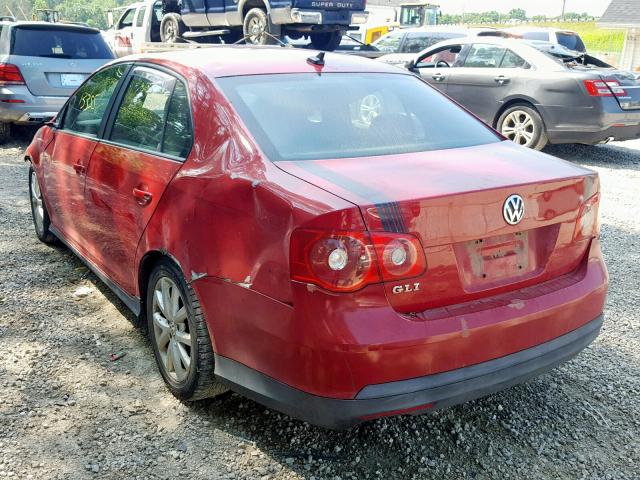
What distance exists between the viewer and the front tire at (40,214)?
5.08 m

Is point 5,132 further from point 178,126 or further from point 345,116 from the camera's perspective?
point 345,116

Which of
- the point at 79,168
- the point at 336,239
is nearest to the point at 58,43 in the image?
the point at 79,168

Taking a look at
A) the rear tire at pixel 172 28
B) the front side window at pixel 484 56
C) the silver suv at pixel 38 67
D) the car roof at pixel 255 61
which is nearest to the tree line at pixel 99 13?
the rear tire at pixel 172 28

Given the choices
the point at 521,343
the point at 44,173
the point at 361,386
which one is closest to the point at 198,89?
the point at 361,386

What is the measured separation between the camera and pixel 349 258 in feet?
7.38

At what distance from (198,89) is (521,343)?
5.93 feet

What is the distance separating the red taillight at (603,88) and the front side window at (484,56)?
1483mm

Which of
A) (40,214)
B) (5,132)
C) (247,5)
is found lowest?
(5,132)

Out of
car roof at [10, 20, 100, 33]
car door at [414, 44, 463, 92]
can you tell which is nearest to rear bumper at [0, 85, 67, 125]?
car roof at [10, 20, 100, 33]

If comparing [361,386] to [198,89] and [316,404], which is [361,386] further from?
[198,89]

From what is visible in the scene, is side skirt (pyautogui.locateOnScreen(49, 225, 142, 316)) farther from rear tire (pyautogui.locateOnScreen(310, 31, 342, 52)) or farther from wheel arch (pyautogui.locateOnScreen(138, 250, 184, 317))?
rear tire (pyautogui.locateOnScreen(310, 31, 342, 52))

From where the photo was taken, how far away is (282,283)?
2.34 meters

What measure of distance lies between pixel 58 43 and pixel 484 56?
6089mm

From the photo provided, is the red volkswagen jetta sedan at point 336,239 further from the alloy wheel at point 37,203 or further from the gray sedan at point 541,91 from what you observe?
the gray sedan at point 541,91
